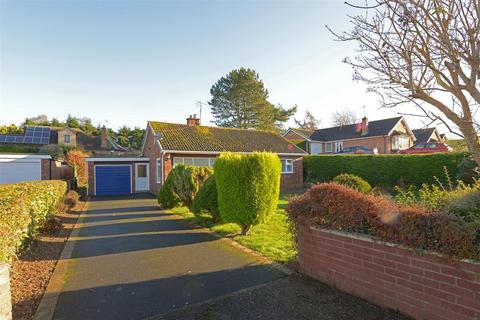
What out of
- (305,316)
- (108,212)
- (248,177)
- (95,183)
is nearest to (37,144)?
(95,183)

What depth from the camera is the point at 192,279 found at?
499cm

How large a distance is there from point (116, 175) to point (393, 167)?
18.8 m

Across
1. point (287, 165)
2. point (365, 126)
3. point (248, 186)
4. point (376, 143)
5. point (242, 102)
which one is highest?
point (242, 102)

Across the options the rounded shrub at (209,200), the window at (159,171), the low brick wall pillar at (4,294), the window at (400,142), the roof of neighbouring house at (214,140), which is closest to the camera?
the low brick wall pillar at (4,294)

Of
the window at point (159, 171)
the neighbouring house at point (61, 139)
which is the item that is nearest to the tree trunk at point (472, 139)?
the window at point (159, 171)

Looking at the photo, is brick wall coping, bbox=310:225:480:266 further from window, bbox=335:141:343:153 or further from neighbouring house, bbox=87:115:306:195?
window, bbox=335:141:343:153

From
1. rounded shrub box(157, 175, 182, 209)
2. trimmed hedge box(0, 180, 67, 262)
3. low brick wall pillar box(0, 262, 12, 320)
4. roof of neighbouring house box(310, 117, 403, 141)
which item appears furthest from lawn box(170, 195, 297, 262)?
roof of neighbouring house box(310, 117, 403, 141)

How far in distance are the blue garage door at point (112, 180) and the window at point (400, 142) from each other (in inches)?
1164

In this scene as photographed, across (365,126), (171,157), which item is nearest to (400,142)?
(365,126)

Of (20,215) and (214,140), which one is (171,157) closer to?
(214,140)

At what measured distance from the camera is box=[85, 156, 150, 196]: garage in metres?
21.6

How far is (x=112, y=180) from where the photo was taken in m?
22.1

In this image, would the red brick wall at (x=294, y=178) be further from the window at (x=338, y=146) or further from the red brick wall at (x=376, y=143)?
the window at (x=338, y=146)

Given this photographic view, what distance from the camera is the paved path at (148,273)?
13.5 ft
